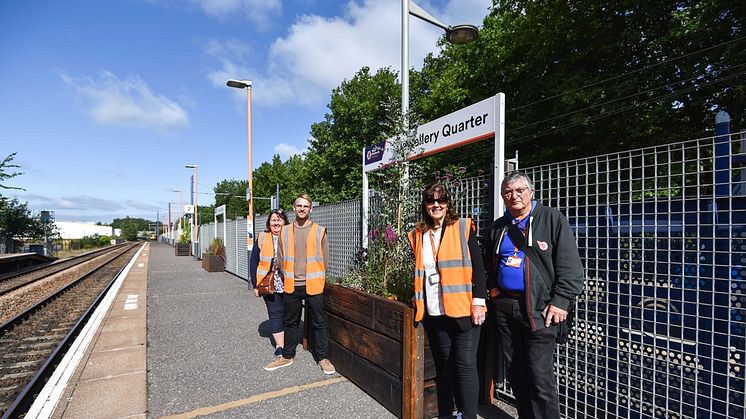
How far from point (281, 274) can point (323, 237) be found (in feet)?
2.09

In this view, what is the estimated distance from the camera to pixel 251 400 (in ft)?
11.4

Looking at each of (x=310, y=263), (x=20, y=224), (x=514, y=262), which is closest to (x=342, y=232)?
(x=310, y=263)

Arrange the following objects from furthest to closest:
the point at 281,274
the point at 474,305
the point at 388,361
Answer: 1. the point at 281,274
2. the point at 388,361
3. the point at 474,305

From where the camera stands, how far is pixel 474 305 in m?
2.64

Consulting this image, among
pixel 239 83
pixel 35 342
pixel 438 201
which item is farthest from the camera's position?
pixel 239 83

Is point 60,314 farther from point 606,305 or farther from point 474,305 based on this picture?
point 606,305

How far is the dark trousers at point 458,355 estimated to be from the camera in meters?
2.68

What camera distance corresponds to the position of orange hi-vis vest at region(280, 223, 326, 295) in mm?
3941

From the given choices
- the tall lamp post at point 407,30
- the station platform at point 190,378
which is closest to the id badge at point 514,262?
the station platform at point 190,378

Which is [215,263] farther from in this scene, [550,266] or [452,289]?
[550,266]

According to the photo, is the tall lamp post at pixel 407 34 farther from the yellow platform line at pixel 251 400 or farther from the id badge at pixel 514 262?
the id badge at pixel 514 262

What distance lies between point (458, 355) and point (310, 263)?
1.81 meters

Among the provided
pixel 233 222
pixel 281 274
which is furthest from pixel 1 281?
pixel 281 274

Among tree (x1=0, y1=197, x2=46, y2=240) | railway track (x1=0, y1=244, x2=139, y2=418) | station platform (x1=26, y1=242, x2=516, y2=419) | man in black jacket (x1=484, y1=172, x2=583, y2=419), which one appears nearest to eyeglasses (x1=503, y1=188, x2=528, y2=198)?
man in black jacket (x1=484, y1=172, x2=583, y2=419)
